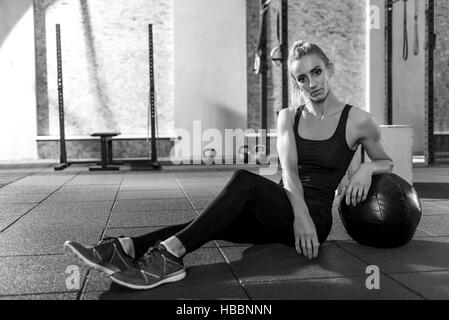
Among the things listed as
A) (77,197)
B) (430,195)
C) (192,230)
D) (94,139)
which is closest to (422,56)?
(430,195)

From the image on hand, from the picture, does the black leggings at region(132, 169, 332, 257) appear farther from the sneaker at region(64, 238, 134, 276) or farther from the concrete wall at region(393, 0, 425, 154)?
the concrete wall at region(393, 0, 425, 154)

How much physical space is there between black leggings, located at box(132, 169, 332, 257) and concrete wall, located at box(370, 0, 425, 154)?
6.57m

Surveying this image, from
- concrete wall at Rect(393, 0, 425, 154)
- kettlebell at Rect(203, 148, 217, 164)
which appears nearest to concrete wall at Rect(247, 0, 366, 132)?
concrete wall at Rect(393, 0, 425, 154)

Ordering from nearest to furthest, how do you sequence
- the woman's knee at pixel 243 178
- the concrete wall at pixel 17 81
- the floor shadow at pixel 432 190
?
the woman's knee at pixel 243 178 < the floor shadow at pixel 432 190 < the concrete wall at pixel 17 81

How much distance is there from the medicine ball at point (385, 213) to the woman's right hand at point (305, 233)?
36 cm

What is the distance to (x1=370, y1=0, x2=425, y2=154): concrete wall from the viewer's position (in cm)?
857

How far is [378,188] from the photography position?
2.56 meters

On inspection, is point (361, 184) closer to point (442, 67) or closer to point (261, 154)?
point (261, 154)

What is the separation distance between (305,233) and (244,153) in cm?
556

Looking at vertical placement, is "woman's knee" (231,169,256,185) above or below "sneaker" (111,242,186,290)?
above

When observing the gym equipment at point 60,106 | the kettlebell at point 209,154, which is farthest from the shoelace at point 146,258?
the kettlebell at point 209,154

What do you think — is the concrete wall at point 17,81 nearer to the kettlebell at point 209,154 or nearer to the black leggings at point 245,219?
the kettlebell at point 209,154

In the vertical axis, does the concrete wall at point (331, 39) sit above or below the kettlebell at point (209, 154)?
above

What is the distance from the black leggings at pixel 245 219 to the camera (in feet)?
7.11
